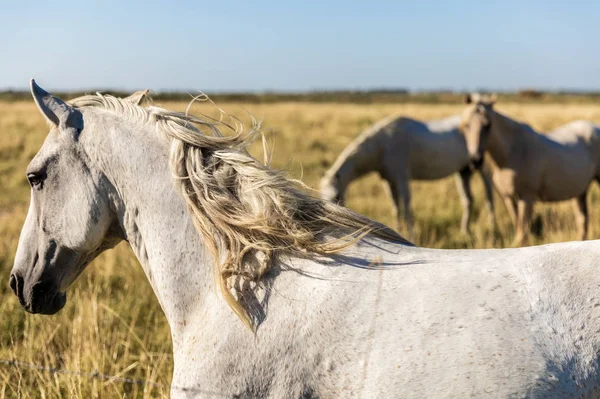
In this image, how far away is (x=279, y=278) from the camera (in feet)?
6.34

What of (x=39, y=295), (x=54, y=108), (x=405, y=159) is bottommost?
(x=39, y=295)

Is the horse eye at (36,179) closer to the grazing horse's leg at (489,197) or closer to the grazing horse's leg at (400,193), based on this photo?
the grazing horse's leg at (400,193)

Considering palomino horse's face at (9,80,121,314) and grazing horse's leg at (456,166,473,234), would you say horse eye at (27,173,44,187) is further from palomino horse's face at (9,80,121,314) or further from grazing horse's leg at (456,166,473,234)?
grazing horse's leg at (456,166,473,234)

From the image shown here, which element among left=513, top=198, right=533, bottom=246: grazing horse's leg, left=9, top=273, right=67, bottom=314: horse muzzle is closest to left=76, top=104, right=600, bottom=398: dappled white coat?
left=9, top=273, right=67, bottom=314: horse muzzle

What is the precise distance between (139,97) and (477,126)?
658cm

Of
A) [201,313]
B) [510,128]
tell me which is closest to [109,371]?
[201,313]

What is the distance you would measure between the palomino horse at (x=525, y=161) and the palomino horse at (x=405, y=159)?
0.38 metres

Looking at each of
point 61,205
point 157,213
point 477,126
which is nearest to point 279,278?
point 157,213

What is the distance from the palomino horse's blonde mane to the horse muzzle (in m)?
0.62

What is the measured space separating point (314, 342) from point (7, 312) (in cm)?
343

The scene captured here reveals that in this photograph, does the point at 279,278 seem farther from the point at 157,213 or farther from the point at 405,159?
the point at 405,159

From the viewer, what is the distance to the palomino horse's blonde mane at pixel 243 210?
1960 mm

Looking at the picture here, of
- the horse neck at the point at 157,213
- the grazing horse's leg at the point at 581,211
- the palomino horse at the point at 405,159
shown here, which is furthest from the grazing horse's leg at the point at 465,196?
the horse neck at the point at 157,213

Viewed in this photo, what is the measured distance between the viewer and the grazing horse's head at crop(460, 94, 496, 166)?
8.10m
